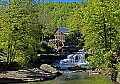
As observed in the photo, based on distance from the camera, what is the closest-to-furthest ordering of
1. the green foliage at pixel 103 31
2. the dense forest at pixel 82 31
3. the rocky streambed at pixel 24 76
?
the green foliage at pixel 103 31
the dense forest at pixel 82 31
the rocky streambed at pixel 24 76

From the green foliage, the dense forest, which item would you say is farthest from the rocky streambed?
the green foliage

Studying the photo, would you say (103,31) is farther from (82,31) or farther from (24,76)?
(24,76)

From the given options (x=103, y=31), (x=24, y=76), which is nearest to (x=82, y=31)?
(x=103, y=31)

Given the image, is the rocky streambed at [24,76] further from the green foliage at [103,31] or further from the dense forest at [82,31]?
the green foliage at [103,31]

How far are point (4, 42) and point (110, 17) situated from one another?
661 inches

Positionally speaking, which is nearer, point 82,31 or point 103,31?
point 103,31

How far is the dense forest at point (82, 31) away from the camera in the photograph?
26.0 metres

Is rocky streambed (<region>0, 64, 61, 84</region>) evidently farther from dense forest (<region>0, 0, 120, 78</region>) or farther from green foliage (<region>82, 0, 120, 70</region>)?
green foliage (<region>82, 0, 120, 70</region>)

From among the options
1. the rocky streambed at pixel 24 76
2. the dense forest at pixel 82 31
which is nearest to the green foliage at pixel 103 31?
the dense forest at pixel 82 31

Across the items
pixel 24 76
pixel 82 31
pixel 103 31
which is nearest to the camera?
pixel 103 31

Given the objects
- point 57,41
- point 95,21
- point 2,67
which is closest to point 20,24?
point 2,67

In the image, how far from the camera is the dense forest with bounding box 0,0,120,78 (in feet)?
85.5

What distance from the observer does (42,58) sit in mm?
60188

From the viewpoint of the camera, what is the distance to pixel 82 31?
99.2 ft
